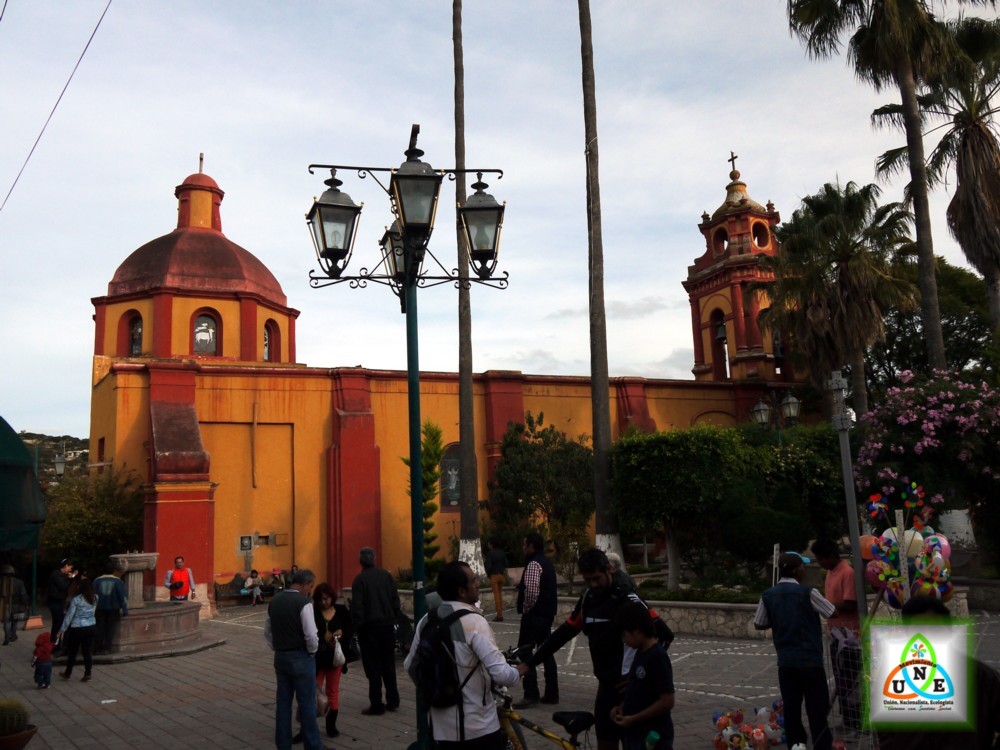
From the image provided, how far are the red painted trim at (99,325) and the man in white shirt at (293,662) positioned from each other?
23.8 meters

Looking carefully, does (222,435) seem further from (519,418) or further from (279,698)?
(279,698)

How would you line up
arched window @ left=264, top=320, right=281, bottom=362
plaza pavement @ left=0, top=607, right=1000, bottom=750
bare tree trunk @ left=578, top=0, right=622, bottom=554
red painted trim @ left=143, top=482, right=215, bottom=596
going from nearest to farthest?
plaza pavement @ left=0, top=607, right=1000, bottom=750 < bare tree trunk @ left=578, top=0, right=622, bottom=554 < red painted trim @ left=143, top=482, right=215, bottom=596 < arched window @ left=264, top=320, right=281, bottom=362

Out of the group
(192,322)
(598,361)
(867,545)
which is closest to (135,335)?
(192,322)

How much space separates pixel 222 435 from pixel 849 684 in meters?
21.1

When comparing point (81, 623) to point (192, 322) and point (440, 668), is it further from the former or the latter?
point (192, 322)

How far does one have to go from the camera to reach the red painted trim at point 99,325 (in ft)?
91.9

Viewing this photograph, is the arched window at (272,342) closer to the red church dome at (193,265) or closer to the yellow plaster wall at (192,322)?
the red church dome at (193,265)

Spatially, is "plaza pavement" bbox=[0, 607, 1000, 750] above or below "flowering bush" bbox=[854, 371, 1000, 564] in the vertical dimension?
below

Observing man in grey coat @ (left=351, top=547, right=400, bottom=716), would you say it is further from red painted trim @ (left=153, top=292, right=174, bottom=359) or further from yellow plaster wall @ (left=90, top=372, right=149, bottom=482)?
red painted trim @ (left=153, top=292, right=174, bottom=359)

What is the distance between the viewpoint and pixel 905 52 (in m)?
18.3

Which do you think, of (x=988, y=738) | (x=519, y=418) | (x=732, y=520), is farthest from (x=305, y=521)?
(x=988, y=738)

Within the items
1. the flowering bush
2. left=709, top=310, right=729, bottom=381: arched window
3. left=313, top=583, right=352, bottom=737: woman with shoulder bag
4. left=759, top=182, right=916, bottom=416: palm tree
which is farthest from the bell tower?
left=313, top=583, right=352, bottom=737: woman with shoulder bag

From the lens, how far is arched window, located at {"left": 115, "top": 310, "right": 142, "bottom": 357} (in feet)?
90.8

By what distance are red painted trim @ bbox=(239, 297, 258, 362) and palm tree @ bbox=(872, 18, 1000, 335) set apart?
1964 centimetres
